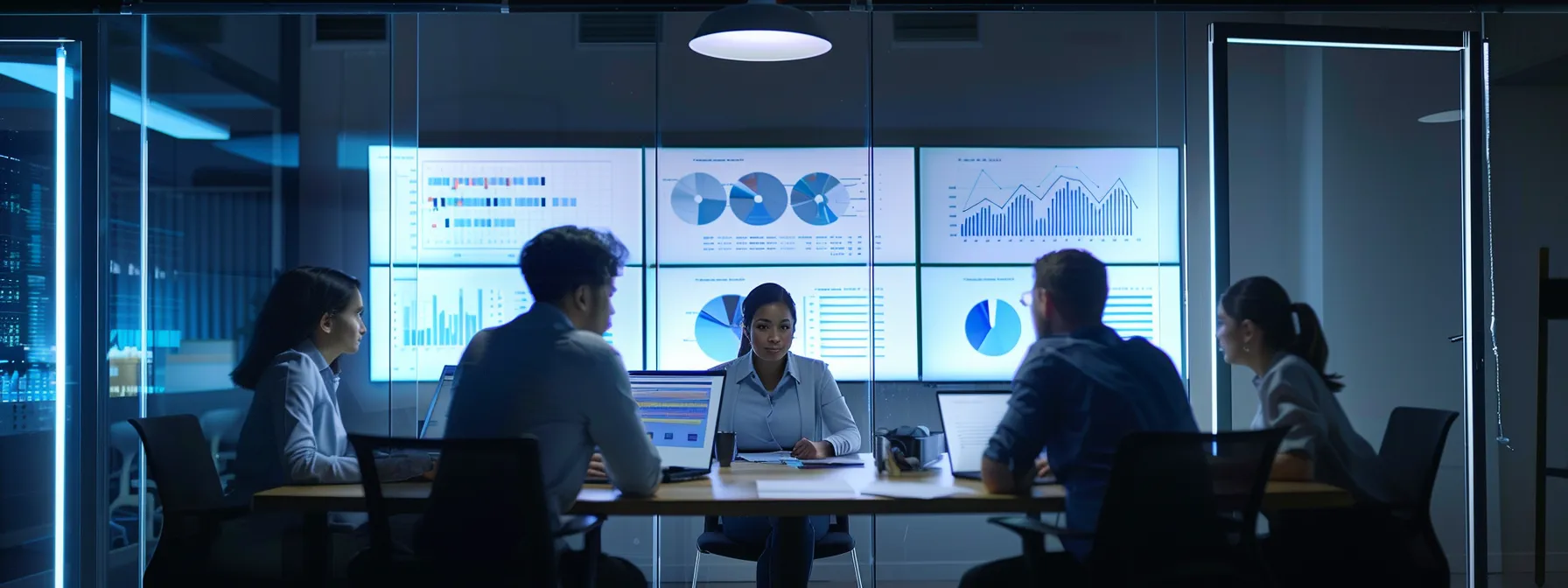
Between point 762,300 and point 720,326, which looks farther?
point 720,326

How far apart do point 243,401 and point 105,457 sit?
56 centimetres

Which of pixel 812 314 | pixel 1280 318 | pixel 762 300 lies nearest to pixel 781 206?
pixel 812 314

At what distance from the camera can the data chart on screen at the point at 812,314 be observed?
4.60 metres

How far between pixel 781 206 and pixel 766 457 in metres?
1.42

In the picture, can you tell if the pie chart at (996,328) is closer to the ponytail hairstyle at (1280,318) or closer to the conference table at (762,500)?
the ponytail hairstyle at (1280,318)

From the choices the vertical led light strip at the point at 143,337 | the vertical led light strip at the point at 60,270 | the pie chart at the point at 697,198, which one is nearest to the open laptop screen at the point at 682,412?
the pie chart at the point at 697,198

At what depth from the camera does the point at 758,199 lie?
4.67 m

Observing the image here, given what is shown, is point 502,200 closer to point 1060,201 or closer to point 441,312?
point 441,312

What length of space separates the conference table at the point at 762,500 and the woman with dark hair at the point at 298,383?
0.42 feet

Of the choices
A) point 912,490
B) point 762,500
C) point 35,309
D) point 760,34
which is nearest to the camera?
point 762,500

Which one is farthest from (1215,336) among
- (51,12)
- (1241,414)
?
(51,12)

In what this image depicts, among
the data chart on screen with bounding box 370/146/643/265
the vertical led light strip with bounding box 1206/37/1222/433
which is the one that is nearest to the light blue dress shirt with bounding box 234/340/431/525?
the data chart on screen with bounding box 370/146/643/265

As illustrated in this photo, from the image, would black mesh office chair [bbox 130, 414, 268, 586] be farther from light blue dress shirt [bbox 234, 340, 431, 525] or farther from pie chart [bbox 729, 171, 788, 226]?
pie chart [bbox 729, 171, 788, 226]

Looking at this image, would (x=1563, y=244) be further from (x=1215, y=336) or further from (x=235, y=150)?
(x=235, y=150)
